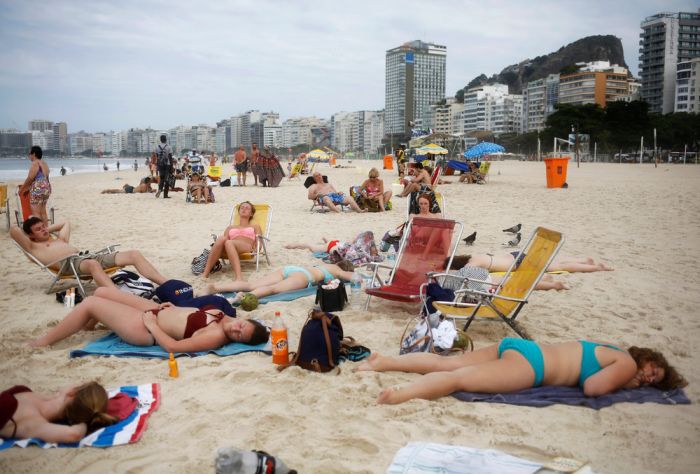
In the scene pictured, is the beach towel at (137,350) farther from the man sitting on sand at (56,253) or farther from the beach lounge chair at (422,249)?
the beach lounge chair at (422,249)

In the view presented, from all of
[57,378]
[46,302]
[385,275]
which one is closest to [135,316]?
[57,378]

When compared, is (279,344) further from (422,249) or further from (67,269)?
(67,269)

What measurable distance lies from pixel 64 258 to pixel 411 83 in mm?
160146

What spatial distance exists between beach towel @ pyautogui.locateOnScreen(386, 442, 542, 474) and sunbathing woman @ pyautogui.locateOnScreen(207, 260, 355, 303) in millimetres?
2586

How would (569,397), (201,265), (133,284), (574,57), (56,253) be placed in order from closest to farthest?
(569,397) < (133,284) < (56,253) < (201,265) < (574,57)

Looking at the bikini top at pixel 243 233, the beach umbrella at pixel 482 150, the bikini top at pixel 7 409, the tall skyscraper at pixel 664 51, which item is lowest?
the bikini top at pixel 7 409

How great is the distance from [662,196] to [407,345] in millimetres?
11977

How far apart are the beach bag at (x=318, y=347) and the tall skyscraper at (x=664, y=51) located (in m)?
118

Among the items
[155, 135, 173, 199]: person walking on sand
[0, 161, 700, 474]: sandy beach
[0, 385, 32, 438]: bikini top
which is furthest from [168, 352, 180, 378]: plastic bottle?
[155, 135, 173, 199]: person walking on sand

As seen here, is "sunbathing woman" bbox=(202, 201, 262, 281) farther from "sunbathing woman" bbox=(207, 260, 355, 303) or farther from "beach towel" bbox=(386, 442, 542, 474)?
"beach towel" bbox=(386, 442, 542, 474)

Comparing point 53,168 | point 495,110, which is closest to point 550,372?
point 53,168

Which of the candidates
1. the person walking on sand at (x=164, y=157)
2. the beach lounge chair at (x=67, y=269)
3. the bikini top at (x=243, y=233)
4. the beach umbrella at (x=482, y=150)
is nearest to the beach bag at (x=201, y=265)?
the bikini top at (x=243, y=233)

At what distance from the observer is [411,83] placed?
156375mm

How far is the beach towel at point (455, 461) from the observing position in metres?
2.10
